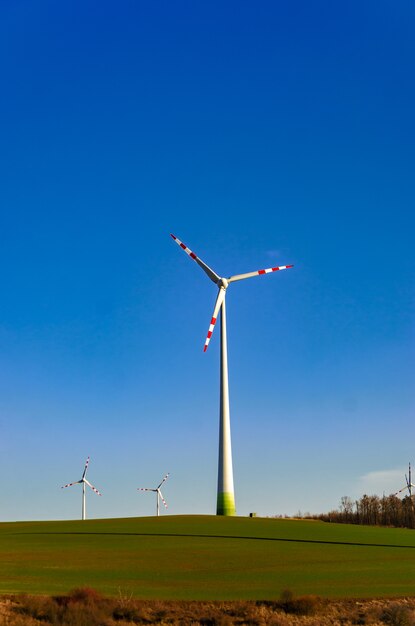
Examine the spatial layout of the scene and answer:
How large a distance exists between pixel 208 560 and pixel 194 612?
63.5 ft

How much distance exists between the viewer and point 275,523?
319 feet

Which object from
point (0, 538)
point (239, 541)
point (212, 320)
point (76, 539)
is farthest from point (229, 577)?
point (212, 320)

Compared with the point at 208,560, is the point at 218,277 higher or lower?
higher

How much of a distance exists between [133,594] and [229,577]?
9060 mm

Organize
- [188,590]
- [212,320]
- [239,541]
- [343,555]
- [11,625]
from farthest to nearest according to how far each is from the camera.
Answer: [212,320] < [239,541] < [343,555] < [188,590] < [11,625]

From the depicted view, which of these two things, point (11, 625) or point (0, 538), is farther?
point (0, 538)

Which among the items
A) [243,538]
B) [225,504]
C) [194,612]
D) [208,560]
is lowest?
[194,612]

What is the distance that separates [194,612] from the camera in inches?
1587

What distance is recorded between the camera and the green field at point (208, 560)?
4638cm

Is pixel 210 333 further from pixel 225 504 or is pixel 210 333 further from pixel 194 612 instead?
pixel 194 612

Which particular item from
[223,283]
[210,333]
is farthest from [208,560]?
[223,283]

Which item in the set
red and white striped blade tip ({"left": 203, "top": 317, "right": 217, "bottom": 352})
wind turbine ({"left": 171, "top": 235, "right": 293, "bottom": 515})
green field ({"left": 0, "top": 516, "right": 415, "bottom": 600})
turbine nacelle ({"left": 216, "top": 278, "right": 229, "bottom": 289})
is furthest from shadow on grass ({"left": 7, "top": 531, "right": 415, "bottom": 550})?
turbine nacelle ({"left": 216, "top": 278, "right": 229, "bottom": 289})

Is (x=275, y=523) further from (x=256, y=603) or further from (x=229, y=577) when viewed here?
(x=256, y=603)

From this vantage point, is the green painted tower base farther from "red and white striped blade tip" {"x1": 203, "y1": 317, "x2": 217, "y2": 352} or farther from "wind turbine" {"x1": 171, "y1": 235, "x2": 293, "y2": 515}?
"red and white striped blade tip" {"x1": 203, "y1": 317, "x2": 217, "y2": 352}
